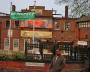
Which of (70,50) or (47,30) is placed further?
(47,30)

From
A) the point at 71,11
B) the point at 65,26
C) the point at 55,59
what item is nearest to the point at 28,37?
the point at 65,26

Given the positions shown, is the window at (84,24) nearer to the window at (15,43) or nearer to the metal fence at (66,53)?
the window at (15,43)

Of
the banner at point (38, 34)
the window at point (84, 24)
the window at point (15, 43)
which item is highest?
the window at point (84, 24)

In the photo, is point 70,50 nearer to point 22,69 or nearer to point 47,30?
point 22,69

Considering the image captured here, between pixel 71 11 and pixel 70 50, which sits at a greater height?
pixel 71 11

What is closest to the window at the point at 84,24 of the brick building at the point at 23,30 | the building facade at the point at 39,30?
the building facade at the point at 39,30

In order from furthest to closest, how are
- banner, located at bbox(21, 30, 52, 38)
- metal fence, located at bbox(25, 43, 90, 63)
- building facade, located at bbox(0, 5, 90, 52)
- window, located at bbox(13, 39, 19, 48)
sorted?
1. banner, located at bbox(21, 30, 52, 38)
2. building facade, located at bbox(0, 5, 90, 52)
3. window, located at bbox(13, 39, 19, 48)
4. metal fence, located at bbox(25, 43, 90, 63)

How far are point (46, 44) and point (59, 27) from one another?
2306 inches

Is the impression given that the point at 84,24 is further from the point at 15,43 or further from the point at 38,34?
the point at 15,43

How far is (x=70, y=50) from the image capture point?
27922mm

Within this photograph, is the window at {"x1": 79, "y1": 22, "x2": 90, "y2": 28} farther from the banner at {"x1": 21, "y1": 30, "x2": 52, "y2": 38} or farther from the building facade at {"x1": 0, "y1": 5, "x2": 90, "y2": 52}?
the banner at {"x1": 21, "y1": 30, "x2": 52, "y2": 38}

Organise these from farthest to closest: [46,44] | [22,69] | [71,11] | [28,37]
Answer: [28,37] → [71,11] → [46,44] → [22,69]

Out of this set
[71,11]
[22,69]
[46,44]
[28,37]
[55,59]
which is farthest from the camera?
[28,37]

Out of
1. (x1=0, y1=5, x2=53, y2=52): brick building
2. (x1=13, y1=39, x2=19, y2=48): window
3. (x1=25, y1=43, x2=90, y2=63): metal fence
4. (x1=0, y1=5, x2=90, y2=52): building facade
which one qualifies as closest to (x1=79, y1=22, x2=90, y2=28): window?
(x1=0, y1=5, x2=90, y2=52): building facade
